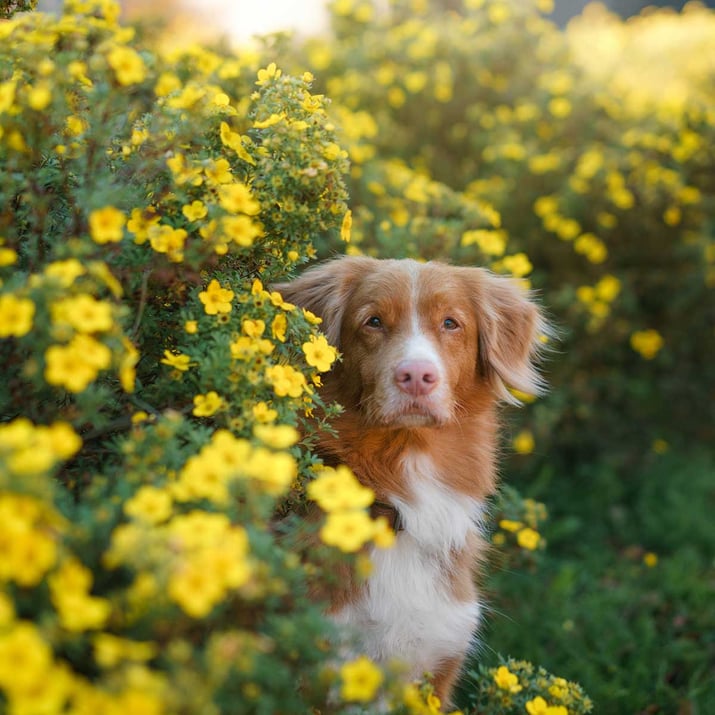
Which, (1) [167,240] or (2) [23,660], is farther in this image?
(1) [167,240]

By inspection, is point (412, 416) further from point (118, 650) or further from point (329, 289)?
point (118, 650)

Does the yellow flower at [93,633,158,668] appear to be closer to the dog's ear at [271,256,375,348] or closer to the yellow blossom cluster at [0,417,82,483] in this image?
the yellow blossom cluster at [0,417,82,483]

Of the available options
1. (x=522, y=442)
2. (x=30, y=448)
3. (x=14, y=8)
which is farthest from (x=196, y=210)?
(x=522, y=442)

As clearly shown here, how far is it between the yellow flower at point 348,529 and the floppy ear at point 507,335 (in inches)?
64.0

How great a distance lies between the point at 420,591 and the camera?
8.61 feet

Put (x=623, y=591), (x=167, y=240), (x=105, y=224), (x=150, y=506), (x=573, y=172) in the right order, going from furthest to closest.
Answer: (x=573, y=172) < (x=623, y=591) < (x=167, y=240) < (x=105, y=224) < (x=150, y=506)

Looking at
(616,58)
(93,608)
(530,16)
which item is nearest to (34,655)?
(93,608)

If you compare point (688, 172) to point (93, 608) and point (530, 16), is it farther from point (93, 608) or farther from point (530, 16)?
point (93, 608)

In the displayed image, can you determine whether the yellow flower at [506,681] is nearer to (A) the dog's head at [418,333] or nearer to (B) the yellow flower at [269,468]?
(A) the dog's head at [418,333]

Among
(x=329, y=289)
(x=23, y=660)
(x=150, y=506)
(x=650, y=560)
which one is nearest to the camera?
(x=23, y=660)

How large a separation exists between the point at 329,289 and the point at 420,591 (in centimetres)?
107

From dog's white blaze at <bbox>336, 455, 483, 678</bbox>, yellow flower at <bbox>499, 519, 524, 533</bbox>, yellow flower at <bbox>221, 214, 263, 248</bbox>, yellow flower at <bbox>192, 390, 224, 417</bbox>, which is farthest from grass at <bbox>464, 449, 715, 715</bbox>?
yellow flower at <bbox>221, 214, 263, 248</bbox>

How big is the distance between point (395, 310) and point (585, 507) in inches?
113

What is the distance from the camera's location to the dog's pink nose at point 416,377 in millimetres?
2525
